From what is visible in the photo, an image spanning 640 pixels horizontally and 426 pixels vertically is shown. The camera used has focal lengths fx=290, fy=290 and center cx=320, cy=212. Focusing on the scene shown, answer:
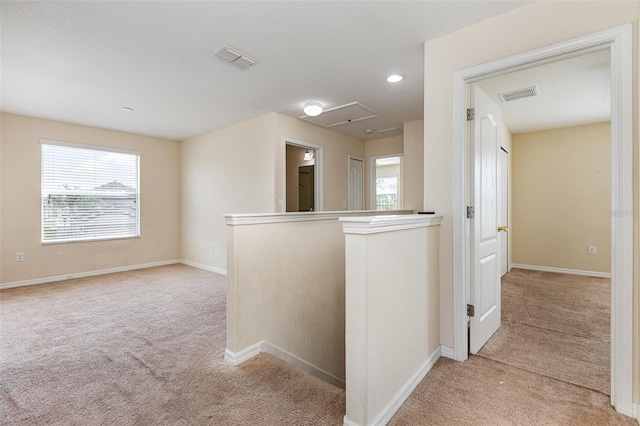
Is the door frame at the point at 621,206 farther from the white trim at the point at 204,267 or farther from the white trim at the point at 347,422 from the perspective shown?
the white trim at the point at 204,267

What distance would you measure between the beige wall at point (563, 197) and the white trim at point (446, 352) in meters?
4.08

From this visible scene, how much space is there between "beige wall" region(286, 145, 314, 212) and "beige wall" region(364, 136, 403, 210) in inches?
52.8

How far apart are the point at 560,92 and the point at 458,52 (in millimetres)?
2087

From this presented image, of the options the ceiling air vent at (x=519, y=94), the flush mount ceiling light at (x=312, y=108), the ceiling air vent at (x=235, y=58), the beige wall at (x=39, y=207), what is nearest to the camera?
the ceiling air vent at (x=235, y=58)

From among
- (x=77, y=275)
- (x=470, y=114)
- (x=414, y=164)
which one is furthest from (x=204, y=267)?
(x=470, y=114)

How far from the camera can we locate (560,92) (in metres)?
3.29

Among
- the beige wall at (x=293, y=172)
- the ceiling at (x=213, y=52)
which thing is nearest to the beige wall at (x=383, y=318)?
the ceiling at (x=213, y=52)

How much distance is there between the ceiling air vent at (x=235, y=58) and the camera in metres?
2.43

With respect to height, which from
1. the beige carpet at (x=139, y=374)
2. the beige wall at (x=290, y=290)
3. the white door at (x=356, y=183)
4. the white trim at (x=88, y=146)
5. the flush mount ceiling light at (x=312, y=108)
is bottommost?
the beige carpet at (x=139, y=374)

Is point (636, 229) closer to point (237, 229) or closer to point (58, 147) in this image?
point (237, 229)

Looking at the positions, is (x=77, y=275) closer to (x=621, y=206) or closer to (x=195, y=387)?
(x=195, y=387)

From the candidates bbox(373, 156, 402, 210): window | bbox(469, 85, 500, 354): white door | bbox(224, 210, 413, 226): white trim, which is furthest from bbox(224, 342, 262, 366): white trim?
bbox(373, 156, 402, 210): window

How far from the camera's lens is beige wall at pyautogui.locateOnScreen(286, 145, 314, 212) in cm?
638

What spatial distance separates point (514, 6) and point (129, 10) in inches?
99.1
